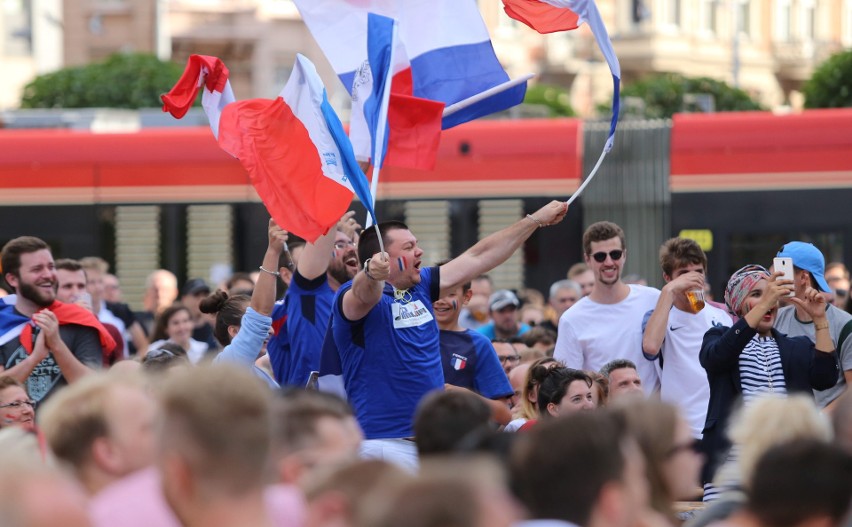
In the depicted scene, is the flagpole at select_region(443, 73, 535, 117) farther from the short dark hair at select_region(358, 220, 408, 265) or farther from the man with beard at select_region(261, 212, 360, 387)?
the short dark hair at select_region(358, 220, 408, 265)

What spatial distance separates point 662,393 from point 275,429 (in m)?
4.84

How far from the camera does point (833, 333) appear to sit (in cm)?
728

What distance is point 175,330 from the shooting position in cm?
1035

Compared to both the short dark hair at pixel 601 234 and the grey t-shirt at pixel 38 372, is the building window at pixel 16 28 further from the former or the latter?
the short dark hair at pixel 601 234

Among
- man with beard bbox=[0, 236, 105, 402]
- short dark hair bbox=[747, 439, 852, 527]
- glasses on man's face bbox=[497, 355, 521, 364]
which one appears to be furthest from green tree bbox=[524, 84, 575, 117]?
short dark hair bbox=[747, 439, 852, 527]

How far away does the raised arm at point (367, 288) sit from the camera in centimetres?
590

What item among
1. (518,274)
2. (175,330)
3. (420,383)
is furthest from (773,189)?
(420,383)

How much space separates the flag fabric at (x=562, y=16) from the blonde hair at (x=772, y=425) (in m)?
3.91

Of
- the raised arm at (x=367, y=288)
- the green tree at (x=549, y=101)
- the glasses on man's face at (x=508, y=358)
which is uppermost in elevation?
the green tree at (x=549, y=101)

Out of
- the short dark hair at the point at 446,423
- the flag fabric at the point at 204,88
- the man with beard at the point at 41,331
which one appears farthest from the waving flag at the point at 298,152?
the short dark hair at the point at 446,423

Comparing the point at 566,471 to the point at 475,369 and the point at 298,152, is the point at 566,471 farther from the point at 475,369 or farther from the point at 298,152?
the point at 298,152

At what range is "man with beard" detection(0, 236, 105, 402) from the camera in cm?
736

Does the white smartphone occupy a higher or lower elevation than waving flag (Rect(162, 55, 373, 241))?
lower

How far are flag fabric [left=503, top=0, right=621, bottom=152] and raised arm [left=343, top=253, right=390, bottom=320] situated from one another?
2.43 m
